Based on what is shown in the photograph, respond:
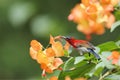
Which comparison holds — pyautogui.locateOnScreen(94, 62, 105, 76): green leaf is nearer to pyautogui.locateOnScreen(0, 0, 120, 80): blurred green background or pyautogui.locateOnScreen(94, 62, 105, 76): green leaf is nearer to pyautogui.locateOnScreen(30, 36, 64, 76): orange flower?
pyautogui.locateOnScreen(30, 36, 64, 76): orange flower

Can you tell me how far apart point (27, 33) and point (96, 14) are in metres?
2.78

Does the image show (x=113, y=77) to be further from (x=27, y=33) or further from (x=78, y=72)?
(x=27, y=33)

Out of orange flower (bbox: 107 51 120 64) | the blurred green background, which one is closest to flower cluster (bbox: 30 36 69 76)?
orange flower (bbox: 107 51 120 64)

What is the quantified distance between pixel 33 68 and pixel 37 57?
3.00m

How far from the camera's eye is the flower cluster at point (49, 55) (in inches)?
51.4

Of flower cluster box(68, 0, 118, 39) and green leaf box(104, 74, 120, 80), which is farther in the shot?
flower cluster box(68, 0, 118, 39)

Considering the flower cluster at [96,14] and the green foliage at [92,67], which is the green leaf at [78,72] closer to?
the green foliage at [92,67]

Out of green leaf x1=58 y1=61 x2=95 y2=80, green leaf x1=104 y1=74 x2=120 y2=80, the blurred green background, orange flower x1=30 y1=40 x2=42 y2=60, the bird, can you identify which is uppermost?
the blurred green background

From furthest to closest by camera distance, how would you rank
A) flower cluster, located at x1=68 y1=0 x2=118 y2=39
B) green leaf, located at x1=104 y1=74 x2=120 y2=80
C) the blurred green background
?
1. the blurred green background
2. flower cluster, located at x1=68 y1=0 x2=118 y2=39
3. green leaf, located at x1=104 y1=74 x2=120 y2=80

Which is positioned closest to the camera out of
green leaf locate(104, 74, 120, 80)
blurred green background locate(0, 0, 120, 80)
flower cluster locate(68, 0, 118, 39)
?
green leaf locate(104, 74, 120, 80)

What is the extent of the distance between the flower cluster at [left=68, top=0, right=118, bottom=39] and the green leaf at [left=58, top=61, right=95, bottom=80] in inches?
5.6

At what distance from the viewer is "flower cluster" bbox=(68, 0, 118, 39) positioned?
4.65ft

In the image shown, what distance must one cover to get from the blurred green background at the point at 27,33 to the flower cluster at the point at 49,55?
1.86m

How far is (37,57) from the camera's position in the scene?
1.32 meters
